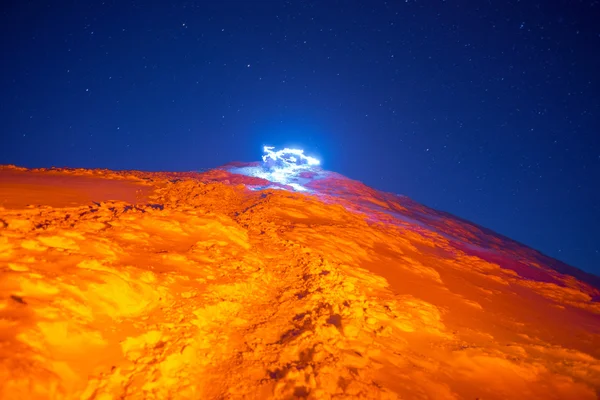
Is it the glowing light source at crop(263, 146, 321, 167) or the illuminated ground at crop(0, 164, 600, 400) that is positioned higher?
the glowing light source at crop(263, 146, 321, 167)

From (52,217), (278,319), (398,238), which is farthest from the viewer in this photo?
(398,238)

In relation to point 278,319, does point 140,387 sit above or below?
below

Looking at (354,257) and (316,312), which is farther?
(354,257)

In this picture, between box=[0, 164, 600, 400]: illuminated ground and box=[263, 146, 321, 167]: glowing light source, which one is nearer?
box=[0, 164, 600, 400]: illuminated ground

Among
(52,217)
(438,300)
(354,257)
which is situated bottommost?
(52,217)

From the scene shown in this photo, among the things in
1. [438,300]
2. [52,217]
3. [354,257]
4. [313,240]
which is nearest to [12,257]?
[52,217]

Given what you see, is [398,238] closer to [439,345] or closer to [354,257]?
[354,257]

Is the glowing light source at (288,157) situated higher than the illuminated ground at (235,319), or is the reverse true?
the glowing light source at (288,157)

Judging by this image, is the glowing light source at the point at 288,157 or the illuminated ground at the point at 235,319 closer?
the illuminated ground at the point at 235,319
